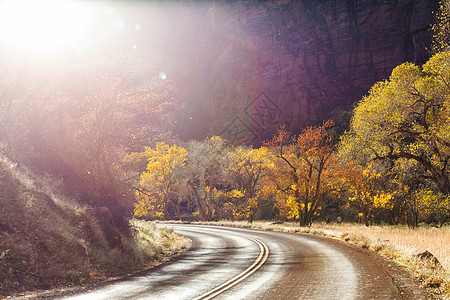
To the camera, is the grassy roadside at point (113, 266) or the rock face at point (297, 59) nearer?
the grassy roadside at point (113, 266)

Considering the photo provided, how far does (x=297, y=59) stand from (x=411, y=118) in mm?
81944

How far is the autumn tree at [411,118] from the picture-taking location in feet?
56.6

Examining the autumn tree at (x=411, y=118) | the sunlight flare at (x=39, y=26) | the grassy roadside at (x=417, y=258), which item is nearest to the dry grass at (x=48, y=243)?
the sunlight flare at (x=39, y=26)

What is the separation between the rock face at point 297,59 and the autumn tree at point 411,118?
226 ft

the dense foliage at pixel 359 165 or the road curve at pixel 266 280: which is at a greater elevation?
the dense foliage at pixel 359 165

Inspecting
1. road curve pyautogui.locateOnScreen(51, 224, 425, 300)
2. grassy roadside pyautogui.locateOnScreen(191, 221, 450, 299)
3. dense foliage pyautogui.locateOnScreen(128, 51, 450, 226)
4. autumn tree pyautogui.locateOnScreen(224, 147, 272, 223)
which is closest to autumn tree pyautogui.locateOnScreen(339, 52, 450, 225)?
dense foliage pyautogui.locateOnScreen(128, 51, 450, 226)

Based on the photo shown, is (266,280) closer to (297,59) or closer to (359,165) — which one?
(359,165)

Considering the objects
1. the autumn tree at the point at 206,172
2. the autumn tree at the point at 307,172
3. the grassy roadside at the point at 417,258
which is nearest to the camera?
the grassy roadside at the point at 417,258

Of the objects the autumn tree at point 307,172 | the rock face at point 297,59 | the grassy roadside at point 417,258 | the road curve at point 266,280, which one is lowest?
the road curve at point 266,280

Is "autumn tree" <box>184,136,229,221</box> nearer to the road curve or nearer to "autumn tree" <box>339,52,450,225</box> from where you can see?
"autumn tree" <box>339,52,450,225</box>

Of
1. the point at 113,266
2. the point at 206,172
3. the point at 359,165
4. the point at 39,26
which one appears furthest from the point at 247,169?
the point at 113,266

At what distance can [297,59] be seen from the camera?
3777 inches

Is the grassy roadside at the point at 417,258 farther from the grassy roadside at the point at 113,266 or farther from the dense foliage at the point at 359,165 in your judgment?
the grassy roadside at the point at 113,266

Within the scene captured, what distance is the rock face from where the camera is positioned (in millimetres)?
88125
